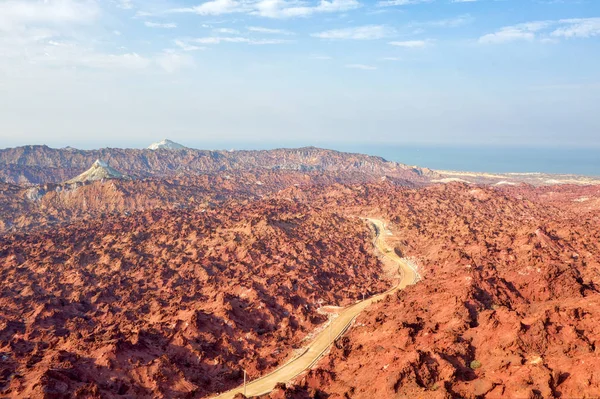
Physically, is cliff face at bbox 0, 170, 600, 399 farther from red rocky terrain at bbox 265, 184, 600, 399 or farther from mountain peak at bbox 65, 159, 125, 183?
mountain peak at bbox 65, 159, 125, 183

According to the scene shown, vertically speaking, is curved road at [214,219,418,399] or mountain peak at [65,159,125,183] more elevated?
mountain peak at [65,159,125,183]

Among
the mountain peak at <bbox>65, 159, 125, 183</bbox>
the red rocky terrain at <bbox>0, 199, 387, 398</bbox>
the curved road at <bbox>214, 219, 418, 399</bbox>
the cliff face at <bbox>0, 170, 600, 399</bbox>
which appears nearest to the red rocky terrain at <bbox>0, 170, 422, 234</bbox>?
the cliff face at <bbox>0, 170, 600, 399</bbox>

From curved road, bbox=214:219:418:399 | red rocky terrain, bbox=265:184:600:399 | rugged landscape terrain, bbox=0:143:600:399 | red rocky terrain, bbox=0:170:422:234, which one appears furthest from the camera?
red rocky terrain, bbox=0:170:422:234

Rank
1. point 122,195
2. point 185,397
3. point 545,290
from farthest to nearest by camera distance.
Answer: point 122,195 → point 545,290 → point 185,397

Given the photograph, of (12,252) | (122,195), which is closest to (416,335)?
(12,252)

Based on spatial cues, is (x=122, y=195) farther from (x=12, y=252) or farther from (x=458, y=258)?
(x=458, y=258)

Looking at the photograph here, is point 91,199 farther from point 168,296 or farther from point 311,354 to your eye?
point 311,354
